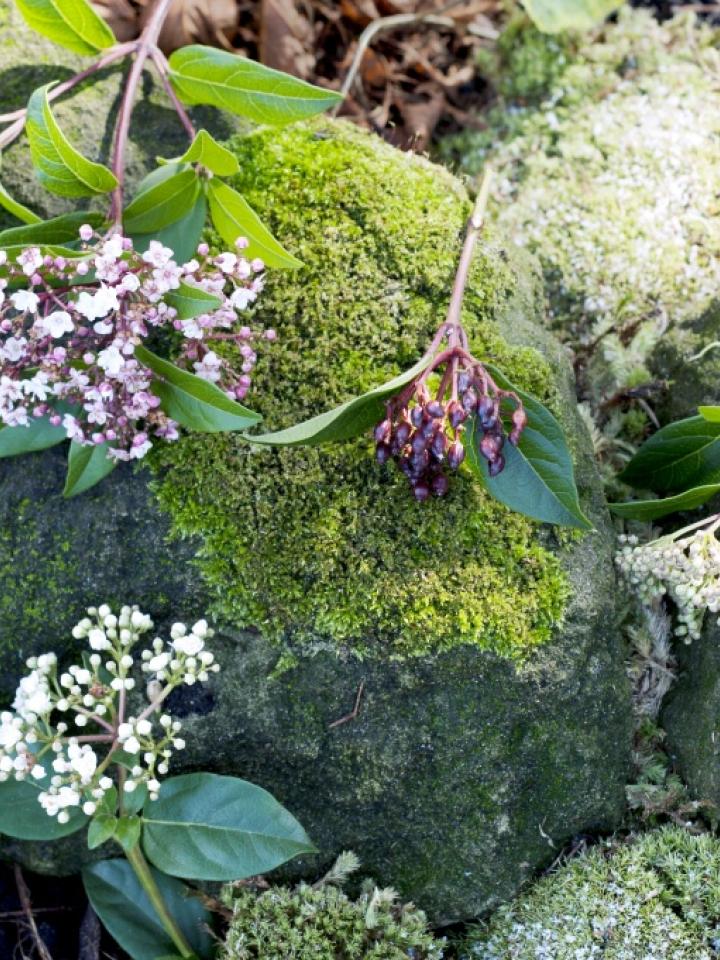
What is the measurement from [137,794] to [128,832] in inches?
4.0

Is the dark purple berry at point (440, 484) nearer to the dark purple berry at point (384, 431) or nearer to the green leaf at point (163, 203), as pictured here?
the dark purple berry at point (384, 431)

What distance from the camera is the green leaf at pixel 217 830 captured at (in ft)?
7.92

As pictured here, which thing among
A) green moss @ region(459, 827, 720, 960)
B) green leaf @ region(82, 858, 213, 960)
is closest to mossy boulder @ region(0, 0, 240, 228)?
green leaf @ region(82, 858, 213, 960)

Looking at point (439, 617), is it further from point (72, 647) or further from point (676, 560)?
point (72, 647)

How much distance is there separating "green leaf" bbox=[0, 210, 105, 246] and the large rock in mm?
564

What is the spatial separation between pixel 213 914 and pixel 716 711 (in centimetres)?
166

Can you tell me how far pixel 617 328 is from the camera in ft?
11.0

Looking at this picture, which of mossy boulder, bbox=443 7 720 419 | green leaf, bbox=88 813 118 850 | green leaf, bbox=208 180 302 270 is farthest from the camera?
mossy boulder, bbox=443 7 720 419

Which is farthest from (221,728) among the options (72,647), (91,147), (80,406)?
(91,147)

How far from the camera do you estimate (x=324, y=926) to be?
257 centimetres

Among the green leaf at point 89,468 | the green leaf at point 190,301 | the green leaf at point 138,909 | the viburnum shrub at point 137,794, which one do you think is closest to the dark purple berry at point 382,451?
the green leaf at point 190,301

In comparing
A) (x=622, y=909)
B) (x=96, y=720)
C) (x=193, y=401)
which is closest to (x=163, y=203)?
(x=193, y=401)

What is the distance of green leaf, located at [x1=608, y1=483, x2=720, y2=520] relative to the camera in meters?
2.64

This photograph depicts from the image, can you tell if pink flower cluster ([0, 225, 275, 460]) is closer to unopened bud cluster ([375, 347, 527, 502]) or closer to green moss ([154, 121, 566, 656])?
green moss ([154, 121, 566, 656])
